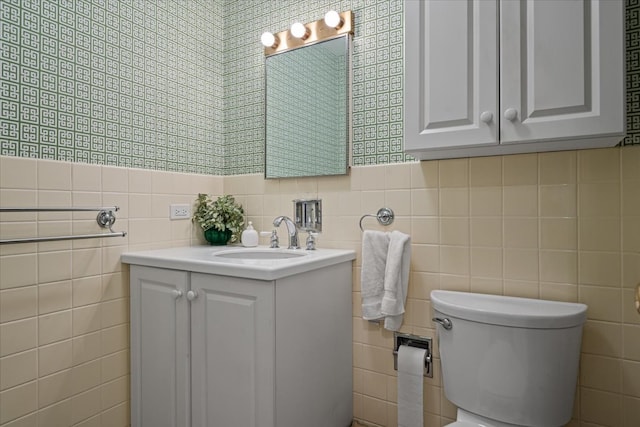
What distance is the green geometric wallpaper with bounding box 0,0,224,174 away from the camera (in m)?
1.22

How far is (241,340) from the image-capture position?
1151mm

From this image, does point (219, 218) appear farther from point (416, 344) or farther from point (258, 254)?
point (416, 344)

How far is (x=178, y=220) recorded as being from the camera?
178 cm

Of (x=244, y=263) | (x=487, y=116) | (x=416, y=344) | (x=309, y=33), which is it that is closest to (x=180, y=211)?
(x=244, y=263)

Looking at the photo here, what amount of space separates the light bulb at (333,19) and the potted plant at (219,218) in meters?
0.98

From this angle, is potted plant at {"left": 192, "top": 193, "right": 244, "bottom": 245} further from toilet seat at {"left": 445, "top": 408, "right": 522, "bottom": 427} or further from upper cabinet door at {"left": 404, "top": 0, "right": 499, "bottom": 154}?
toilet seat at {"left": 445, "top": 408, "right": 522, "bottom": 427}

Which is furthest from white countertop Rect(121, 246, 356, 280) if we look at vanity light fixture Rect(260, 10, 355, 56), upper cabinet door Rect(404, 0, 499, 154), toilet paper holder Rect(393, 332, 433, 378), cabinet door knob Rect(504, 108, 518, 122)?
vanity light fixture Rect(260, 10, 355, 56)

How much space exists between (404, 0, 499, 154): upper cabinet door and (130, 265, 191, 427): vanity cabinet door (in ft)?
3.31

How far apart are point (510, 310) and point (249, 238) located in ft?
3.78

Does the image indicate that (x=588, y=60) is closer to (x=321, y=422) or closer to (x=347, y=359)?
(x=347, y=359)

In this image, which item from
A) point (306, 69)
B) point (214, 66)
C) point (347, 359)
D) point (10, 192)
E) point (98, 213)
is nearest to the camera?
point (10, 192)

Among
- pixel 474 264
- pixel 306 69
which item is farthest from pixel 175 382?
pixel 306 69

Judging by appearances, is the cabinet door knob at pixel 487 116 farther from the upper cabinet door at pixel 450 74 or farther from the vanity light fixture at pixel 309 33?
the vanity light fixture at pixel 309 33

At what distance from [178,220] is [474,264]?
1369 mm
